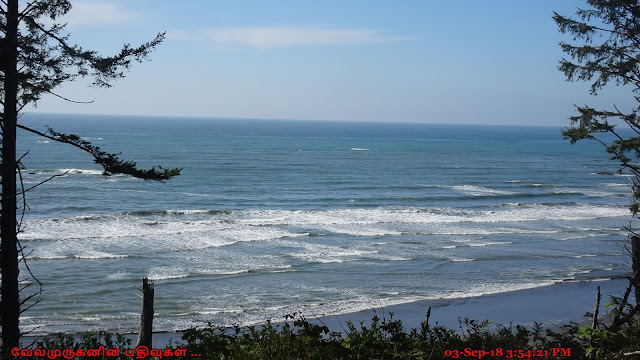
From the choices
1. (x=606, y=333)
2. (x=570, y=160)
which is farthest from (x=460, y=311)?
(x=570, y=160)

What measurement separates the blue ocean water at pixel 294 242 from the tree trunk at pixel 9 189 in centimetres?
591

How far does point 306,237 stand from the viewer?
2605cm

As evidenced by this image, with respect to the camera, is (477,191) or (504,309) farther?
(477,191)

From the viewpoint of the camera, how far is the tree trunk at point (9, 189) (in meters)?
7.62

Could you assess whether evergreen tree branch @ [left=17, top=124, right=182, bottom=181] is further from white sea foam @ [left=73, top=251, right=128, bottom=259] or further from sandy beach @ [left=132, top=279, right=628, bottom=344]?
white sea foam @ [left=73, top=251, right=128, bottom=259]

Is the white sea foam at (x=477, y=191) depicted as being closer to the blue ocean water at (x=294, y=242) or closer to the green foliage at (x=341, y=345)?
the blue ocean water at (x=294, y=242)

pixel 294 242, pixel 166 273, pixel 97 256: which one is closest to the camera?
pixel 166 273

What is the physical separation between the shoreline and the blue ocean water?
61cm

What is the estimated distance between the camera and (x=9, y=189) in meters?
7.70

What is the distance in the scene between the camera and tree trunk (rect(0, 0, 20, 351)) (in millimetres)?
7617

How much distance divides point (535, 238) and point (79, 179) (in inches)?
1320

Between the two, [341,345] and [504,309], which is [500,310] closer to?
[504,309]

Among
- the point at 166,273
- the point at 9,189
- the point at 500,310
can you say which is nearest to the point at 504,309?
the point at 500,310

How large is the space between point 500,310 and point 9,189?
12.4m
